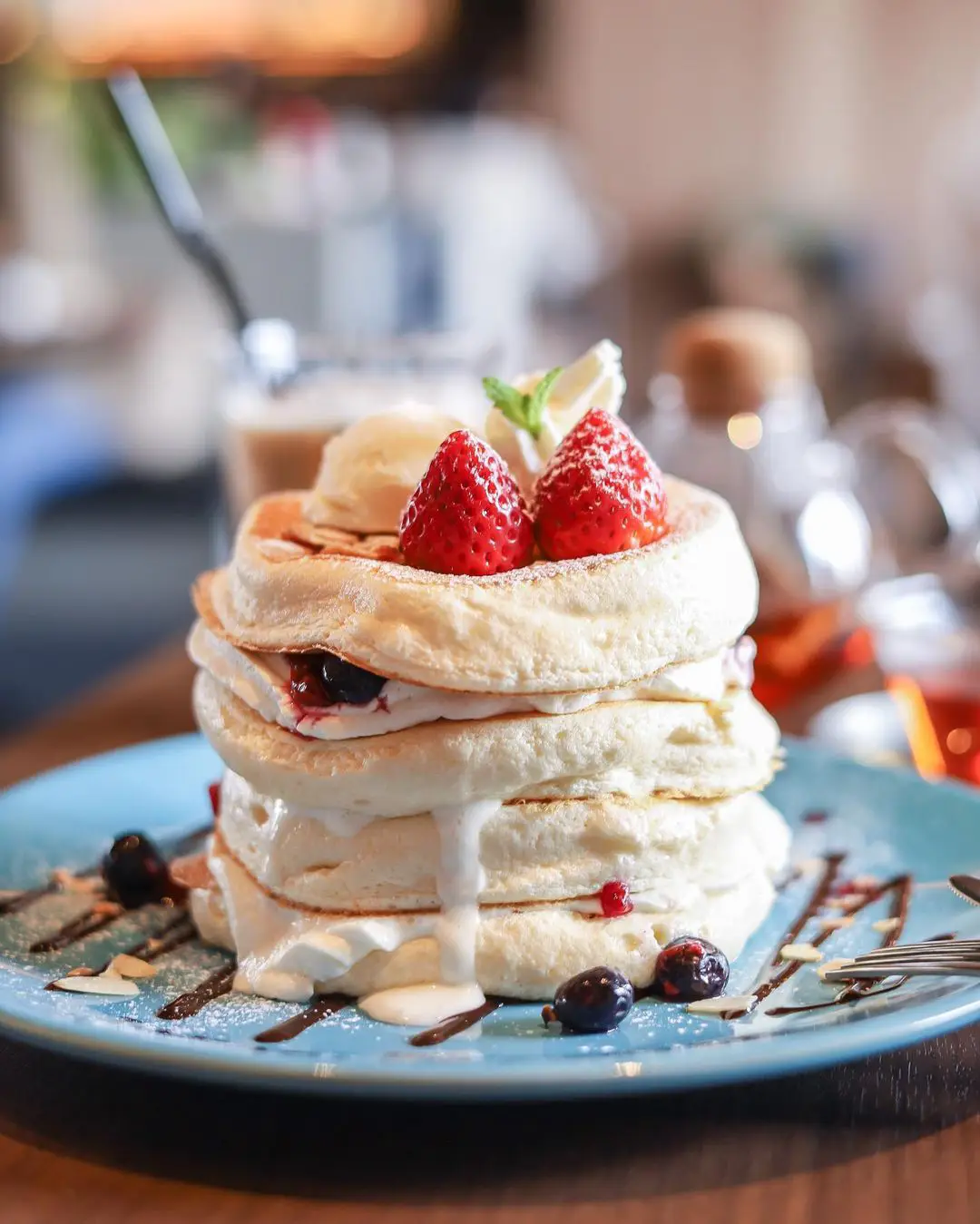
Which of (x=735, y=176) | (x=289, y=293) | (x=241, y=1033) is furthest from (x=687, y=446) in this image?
(x=735, y=176)

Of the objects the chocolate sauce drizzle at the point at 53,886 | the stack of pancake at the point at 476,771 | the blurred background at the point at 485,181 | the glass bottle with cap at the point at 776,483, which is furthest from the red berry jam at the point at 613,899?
the blurred background at the point at 485,181

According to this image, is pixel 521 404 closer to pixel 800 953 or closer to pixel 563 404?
pixel 563 404

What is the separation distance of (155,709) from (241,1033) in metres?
1.06

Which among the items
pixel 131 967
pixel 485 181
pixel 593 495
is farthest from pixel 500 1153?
pixel 485 181

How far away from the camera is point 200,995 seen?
3.64ft

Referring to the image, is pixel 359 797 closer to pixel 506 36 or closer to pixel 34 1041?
pixel 34 1041

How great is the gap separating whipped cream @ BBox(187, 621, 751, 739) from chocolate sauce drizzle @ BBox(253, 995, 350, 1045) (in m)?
0.19

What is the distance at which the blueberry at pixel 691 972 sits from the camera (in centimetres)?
108

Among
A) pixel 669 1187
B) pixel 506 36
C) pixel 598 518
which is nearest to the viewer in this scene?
pixel 669 1187

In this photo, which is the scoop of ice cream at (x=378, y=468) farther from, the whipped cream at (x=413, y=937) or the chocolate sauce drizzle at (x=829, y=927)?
the chocolate sauce drizzle at (x=829, y=927)

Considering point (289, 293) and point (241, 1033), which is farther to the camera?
point (289, 293)

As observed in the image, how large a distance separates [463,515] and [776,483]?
3.35ft

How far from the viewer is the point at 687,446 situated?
209 centimetres

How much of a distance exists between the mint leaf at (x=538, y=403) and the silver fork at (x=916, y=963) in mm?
496
